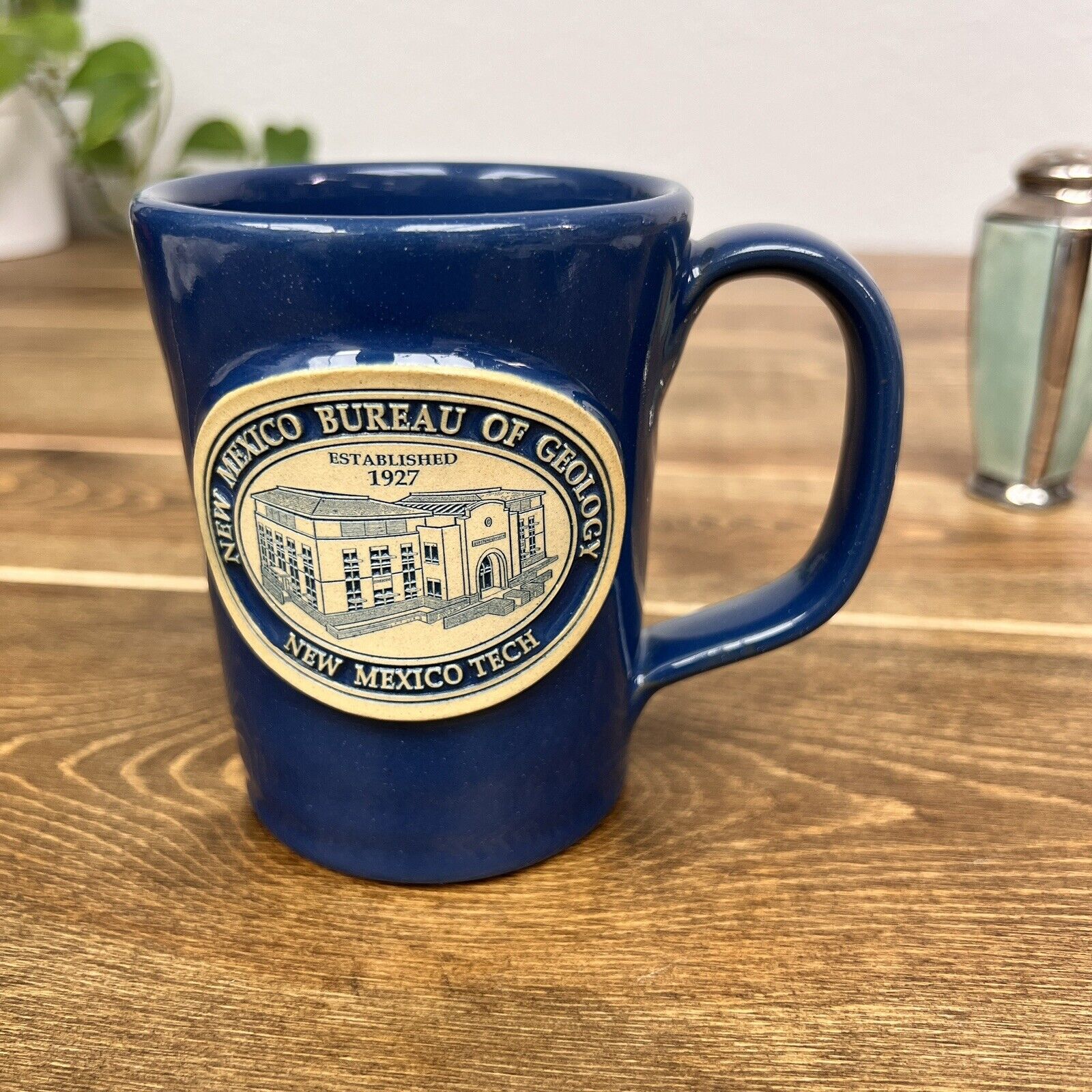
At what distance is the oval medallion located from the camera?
40cm

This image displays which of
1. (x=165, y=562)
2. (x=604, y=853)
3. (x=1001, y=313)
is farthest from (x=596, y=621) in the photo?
(x=1001, y=313)

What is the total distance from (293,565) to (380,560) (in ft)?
0.11

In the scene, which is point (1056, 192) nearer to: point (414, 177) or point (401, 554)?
point (414, 177)

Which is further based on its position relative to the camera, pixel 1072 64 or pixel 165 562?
pixel 1072 64

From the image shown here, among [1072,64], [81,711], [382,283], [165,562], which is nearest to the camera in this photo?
[382,283]

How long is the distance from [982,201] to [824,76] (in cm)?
30

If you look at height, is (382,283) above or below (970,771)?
above

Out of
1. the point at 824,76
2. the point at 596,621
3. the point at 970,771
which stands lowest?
the point at 970,771

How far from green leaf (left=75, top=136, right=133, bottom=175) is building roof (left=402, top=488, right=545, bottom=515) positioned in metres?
1.37

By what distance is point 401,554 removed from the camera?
16.5 inches

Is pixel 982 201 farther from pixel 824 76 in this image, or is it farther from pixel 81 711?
pixel 81 711

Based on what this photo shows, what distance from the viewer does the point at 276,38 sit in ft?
5.38

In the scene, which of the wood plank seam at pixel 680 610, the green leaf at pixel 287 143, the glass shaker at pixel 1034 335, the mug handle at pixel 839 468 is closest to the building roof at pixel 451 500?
the mug handle at pixel 839 468

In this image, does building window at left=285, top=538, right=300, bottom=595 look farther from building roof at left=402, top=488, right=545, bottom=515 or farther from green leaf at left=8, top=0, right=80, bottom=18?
green leaf at left=8, top=0, right=80, bottom=18
